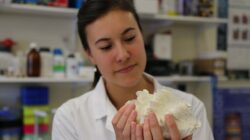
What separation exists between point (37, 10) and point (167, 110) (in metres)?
1.10

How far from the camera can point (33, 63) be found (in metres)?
1.58

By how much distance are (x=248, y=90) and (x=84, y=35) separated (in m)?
1.50

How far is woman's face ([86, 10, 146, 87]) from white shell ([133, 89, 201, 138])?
0.18m

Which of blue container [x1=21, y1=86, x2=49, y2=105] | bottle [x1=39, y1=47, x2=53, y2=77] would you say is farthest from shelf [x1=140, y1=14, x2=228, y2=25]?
blue container [x1=21, y1=86, x2=49, y2=105]

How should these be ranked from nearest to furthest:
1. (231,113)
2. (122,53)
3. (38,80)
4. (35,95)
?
(122,53), (38,80), (35,95), (231,113)

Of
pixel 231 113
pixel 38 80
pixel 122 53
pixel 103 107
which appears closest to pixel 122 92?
pixel 103 107

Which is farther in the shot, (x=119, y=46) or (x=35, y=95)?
(x=35, y=95)

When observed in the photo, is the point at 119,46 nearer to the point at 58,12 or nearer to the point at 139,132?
the point at 139,132

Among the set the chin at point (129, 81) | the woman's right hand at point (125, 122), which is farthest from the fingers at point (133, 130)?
the chin at point (129, 81)

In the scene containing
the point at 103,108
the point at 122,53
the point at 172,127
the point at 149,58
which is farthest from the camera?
the point at 149,58

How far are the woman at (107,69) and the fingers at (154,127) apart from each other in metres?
0.15

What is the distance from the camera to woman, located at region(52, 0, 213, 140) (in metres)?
0.93

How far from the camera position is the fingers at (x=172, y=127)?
0.70 meters

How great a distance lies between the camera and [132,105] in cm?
75
